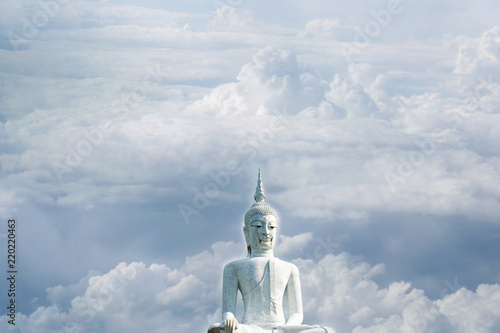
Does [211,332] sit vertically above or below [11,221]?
below

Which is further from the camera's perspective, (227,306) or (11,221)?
(11,221)

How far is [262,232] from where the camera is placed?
103ft

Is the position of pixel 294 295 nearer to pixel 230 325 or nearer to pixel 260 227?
pixel 260 227

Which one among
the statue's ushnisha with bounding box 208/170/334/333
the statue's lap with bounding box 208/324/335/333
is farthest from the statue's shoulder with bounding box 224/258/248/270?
the statue's lap with bounding box 208/324/335/333

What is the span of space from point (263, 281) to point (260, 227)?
67.0 inches

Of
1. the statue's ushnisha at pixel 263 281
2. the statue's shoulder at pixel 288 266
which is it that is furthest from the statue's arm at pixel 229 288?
the statue's shoulder at pixel 288 266

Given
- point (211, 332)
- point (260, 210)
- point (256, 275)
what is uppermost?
point (260, 210)

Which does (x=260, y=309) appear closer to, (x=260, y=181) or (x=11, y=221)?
(x=260, y=181)

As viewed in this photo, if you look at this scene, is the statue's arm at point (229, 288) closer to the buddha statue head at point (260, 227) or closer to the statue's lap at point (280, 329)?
the buddha statue head at point (260, 227)

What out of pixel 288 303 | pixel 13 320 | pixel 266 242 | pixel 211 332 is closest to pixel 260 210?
pixel 266 242

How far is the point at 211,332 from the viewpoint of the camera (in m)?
27.9

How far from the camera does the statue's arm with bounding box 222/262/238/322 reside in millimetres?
30516

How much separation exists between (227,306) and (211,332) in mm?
2657

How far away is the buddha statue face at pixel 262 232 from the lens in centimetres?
3127
